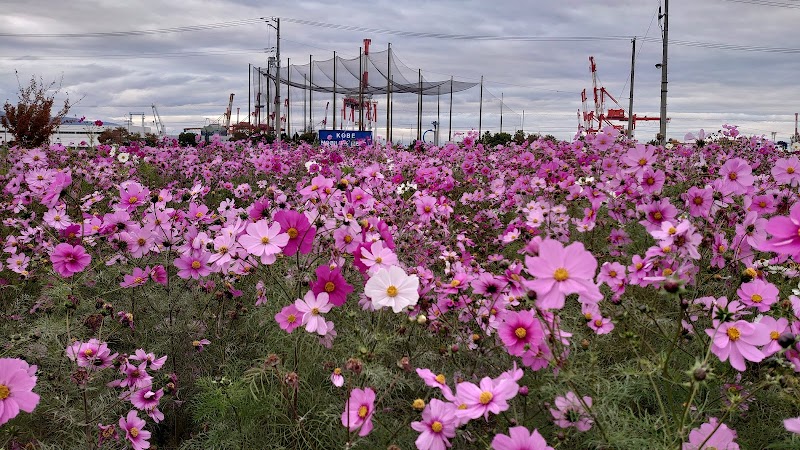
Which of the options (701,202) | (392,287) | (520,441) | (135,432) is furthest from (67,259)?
(701,202)

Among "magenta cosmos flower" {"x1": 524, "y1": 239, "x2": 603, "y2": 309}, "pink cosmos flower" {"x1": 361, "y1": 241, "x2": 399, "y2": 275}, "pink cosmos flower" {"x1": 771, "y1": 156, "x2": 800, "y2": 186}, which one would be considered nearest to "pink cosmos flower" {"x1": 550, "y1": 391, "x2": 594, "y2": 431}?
"magenta cosmos flower" {"x1": 524, "y1": 239, "x2": 603, "y2": 309}

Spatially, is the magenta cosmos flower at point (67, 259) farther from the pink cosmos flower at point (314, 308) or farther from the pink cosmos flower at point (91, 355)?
the pink cosmos flower at point (314, 308)

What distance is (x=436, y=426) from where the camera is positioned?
1.31 metres

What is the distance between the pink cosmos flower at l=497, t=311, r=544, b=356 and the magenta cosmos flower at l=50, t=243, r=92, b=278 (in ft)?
5.61

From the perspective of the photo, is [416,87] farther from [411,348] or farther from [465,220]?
[411,348]

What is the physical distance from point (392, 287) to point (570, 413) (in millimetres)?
567

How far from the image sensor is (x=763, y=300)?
63.7 inches

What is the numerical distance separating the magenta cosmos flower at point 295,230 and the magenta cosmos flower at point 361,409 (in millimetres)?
492

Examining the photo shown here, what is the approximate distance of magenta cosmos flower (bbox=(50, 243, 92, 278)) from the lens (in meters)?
2.36

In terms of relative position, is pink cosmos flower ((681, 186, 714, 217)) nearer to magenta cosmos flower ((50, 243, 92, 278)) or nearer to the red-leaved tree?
magenta cosmos flower ((50, 243, 92, 278))

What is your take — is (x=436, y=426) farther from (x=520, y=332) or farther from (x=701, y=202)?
(x=701, y=202)

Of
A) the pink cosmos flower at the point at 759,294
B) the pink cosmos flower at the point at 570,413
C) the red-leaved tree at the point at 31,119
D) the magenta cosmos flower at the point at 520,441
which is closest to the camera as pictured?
the magenta cosmos flower at the point at 520,441

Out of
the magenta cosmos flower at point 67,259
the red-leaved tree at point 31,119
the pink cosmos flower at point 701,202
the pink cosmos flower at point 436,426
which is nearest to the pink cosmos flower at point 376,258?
the pink cosmos flower at point 436,426

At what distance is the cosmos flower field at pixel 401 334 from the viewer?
4.44 feet
